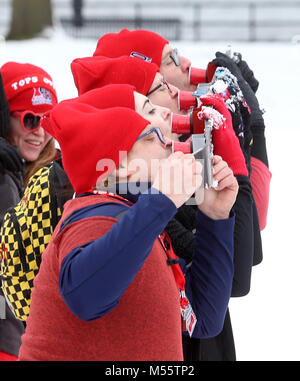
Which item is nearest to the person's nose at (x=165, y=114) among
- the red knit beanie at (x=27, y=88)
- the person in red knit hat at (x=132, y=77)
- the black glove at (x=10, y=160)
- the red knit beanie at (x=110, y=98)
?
the red knit beanie at (x=110, y=98)

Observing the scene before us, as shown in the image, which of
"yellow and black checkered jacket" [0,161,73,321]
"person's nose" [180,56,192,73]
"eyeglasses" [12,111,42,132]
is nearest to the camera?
"yellow and black checkered jacket" [0,161,73,321]

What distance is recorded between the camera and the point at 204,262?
2051 mm

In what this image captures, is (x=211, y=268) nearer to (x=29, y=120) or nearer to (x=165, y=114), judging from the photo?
(x=165, y=114)

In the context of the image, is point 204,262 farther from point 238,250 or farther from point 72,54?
point 72,54

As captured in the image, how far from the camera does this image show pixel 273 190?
583 cm

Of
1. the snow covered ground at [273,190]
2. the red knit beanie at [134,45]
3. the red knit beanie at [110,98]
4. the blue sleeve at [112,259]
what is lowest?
the snow covered ground at [273,190]

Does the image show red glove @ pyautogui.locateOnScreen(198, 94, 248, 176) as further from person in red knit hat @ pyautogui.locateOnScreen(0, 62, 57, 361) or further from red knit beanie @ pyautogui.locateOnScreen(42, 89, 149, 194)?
person in red knit hat @ pyautogui.locateOnScreen(0, 62, 57, 361)

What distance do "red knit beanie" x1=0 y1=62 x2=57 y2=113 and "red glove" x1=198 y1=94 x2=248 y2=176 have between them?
4.81ft

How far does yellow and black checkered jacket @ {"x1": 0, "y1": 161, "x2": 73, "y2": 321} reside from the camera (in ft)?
7.54

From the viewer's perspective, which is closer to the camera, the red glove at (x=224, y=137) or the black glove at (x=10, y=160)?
the red glove at (x=224, y=137)

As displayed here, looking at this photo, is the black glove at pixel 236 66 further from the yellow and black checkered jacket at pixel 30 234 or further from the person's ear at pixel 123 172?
the person's ear at pixel 123 172

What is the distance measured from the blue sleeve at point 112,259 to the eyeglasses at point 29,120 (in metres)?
1.88

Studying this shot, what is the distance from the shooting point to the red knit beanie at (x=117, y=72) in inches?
98.2

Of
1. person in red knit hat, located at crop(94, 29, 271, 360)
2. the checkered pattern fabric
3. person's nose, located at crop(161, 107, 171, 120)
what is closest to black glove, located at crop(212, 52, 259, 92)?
person in red knit hat, located at crop(94, 29, 271, 360)
